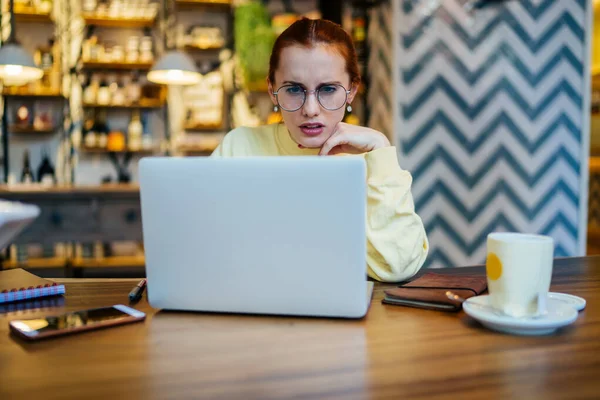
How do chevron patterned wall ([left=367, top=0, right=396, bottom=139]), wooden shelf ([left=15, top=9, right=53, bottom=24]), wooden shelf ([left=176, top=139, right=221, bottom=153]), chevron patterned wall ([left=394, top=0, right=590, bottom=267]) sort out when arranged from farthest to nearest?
wooden shelf ([left=176, top=139, right=221, bottom=153]) → wooden shelf ([left=15, top=9, right=53, bottom=24]) → chevron patterned wall ([left=367, top=0, right=396, bottom=139]) → chevron patterned wall ([left=394, top=0, right=590, bottom=267])

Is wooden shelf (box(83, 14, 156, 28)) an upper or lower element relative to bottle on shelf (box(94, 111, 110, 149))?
upper

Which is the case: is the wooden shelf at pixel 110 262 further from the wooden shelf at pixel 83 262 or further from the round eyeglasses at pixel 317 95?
the round eyeglasses at pixel 317 95

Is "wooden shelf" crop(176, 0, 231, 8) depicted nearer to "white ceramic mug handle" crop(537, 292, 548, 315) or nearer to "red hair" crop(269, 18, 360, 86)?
"red hair" crop(269, 18, 360, 86)

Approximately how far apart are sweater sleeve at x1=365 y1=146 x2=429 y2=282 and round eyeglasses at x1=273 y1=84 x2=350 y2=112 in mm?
232

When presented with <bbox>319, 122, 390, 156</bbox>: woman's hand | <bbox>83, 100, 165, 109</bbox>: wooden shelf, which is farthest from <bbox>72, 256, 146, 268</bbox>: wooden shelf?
<bbox>319, 122, 390, 156</bbox>: woman's hand

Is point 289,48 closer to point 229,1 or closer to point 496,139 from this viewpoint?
point 496,139

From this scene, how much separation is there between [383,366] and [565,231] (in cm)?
307

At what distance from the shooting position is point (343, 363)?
67 centimetres

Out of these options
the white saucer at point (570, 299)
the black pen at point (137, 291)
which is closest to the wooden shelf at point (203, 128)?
the black pen at point (137, 291)

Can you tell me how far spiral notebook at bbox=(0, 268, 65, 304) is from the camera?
99 centimetres

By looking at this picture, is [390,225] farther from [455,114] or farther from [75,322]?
[455,114]

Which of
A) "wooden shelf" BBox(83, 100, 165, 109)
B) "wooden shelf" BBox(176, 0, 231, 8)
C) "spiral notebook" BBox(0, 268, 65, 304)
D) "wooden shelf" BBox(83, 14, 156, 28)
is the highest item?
"wooden shelf" BBox(176, 0, 231, 8)

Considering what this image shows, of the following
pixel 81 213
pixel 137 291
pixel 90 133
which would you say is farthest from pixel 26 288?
pixel 90 133

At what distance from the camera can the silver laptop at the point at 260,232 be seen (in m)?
0.80
